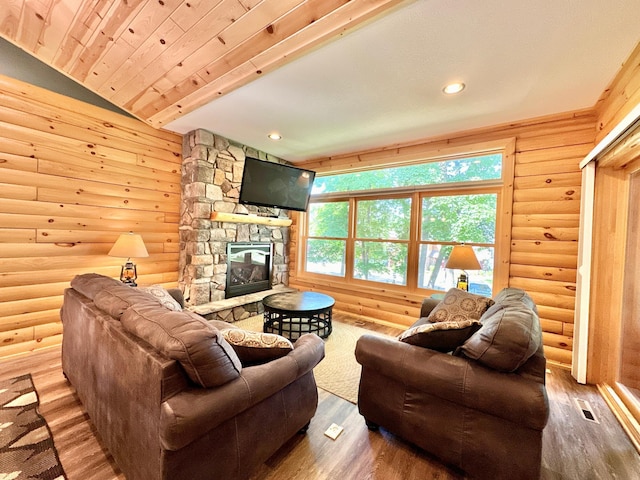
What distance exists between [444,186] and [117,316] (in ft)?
11.8

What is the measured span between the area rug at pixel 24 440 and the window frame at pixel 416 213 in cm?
350

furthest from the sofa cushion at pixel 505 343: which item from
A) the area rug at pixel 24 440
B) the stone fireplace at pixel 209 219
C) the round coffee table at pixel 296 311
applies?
the stone fireplace at pixel 209 219

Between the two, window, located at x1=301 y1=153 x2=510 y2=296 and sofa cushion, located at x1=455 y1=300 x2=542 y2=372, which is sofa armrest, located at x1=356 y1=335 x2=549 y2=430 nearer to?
sofa cushion, located at x1=455 y1=300 x2=542 y2=372

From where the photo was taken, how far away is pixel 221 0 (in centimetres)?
158

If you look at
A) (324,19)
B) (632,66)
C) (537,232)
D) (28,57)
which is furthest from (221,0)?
(537,232)

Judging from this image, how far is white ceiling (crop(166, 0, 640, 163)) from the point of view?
5.22 feet

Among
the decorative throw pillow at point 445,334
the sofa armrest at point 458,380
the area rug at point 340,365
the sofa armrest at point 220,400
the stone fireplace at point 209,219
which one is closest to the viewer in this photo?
the sofa armrest at point 220,400

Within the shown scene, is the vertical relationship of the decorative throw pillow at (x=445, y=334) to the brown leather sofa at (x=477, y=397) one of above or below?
above

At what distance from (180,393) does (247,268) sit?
329 cm

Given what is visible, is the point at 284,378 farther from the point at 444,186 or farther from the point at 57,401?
the point at 444,186

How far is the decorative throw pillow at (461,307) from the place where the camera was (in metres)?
2.17

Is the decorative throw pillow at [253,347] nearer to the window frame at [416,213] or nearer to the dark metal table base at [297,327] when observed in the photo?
the dark metal table base at [297,327]

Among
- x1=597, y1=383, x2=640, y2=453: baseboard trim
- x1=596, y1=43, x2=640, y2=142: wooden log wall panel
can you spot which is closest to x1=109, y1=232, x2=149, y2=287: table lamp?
x1=597, y1=383, x2=640, y2=453: baseboard trim

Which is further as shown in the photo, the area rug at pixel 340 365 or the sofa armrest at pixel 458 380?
the area rug at pixel 340 365
